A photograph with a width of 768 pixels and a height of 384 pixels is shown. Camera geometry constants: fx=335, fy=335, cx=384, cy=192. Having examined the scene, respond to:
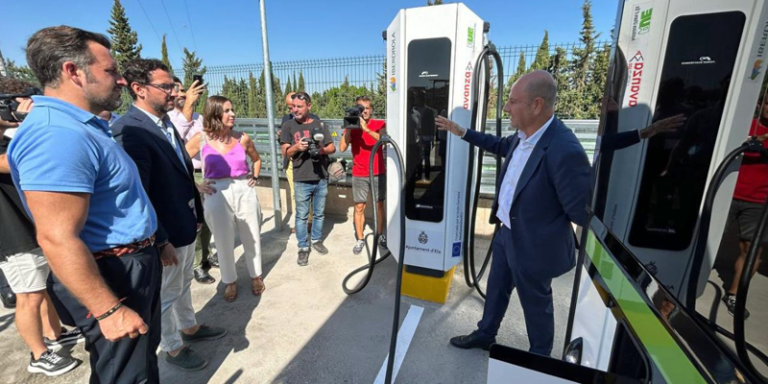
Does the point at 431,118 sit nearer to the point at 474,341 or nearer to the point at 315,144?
the point at 315,144

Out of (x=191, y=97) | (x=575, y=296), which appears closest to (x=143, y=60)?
(x=191, y=97)

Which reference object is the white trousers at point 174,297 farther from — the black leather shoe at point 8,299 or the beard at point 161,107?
the black leather shoe at point 8,299

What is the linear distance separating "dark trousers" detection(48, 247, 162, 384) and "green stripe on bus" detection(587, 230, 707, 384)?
1744 millimetres

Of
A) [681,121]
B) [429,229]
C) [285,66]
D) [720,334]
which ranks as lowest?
[429,229]

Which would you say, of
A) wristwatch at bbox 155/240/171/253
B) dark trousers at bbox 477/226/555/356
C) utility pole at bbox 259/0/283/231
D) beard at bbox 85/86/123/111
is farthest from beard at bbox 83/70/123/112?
utility pole at bbox 259/0/283/231

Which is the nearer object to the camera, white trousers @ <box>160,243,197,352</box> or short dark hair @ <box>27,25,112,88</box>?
short dark hair @ <box>27,25,112,88</box>

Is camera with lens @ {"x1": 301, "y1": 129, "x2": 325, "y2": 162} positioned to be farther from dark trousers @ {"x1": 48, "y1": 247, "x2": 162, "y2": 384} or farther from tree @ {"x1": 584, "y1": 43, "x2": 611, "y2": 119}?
tree @ {"x1": 584, "y1": 43, "x2": 611, "y2": 119}

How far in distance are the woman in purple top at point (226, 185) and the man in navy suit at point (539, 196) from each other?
2140mm

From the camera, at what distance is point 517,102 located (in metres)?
1.84

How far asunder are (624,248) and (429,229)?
1.90 metres

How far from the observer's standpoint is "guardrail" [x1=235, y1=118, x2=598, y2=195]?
153 inches

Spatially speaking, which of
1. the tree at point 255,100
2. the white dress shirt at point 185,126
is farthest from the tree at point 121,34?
the white dress shirt at point 185,126

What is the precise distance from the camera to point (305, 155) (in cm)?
369

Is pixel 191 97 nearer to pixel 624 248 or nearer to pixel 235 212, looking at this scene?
pixel 235 212
